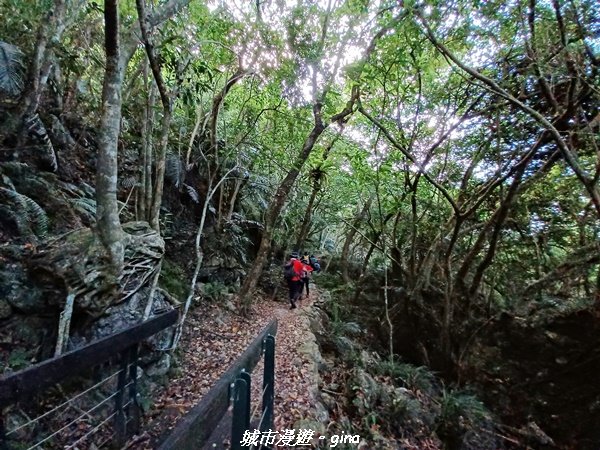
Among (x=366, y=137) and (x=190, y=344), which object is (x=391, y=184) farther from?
(x=190, y=344)

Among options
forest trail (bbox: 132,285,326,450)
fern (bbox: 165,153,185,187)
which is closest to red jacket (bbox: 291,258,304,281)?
forest trail (bbox: 132,285,326,450)

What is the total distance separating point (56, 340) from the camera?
12.7 ft

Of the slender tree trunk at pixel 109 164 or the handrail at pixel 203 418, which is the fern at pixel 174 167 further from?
the handrail at pixel 203 418

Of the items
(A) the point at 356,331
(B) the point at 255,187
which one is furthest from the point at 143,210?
(A) the point at 356,331

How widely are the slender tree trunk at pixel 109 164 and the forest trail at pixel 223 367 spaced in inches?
77.1

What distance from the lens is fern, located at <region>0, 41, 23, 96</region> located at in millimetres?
4953

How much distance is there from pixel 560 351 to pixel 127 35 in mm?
10509

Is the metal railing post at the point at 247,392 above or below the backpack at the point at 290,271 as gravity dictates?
above

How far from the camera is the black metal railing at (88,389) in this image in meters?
2.19

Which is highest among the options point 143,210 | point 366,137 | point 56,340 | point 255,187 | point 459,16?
point 459,16

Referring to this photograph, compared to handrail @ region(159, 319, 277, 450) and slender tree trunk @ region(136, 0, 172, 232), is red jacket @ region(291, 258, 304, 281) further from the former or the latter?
handrail @ region(159, 319, 277, 450)

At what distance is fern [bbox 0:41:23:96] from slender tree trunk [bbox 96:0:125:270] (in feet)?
7.13

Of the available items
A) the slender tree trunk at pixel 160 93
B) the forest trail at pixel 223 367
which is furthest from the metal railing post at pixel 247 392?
the slender tree trunk at pixel 160 93

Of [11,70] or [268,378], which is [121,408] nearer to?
[268,378]
